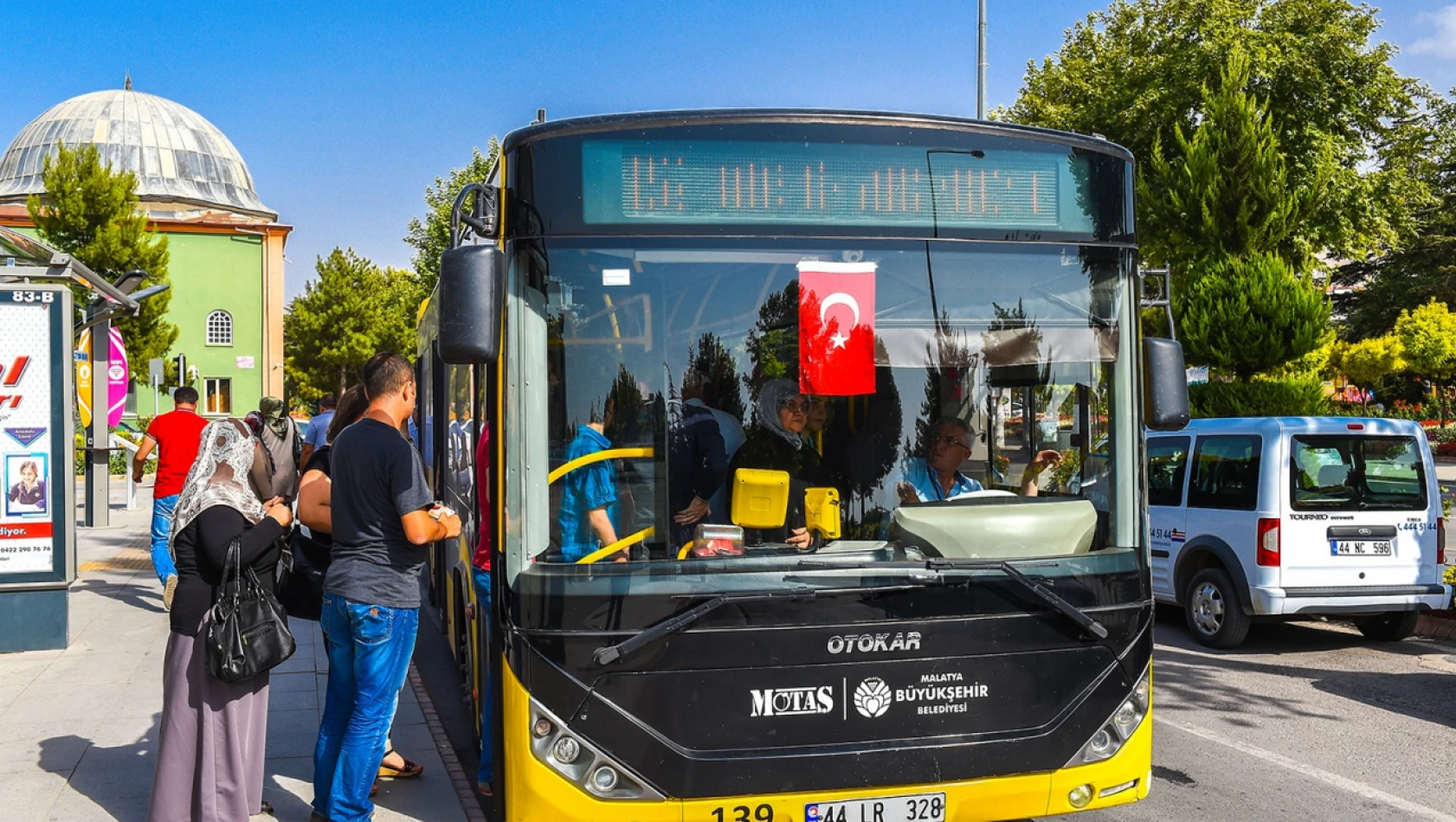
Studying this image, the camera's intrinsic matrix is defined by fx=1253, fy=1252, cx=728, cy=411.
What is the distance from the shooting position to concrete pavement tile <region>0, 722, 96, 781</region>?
6.14m

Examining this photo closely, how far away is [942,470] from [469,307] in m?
1.73

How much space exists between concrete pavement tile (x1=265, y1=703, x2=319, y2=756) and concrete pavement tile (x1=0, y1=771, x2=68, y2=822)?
983 millimetres

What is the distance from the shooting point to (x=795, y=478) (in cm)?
432

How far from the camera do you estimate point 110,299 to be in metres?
13.6

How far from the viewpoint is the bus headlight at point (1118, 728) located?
4324mm

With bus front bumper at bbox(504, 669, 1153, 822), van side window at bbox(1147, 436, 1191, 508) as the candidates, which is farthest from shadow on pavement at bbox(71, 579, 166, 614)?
van side window at bbox(1147, 436, 1191, 508)

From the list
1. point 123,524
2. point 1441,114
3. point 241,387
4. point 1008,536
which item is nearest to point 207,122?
point 241,387

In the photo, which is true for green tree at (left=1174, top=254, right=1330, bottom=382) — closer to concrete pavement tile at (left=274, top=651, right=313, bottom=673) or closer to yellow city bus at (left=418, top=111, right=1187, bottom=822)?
concrete pavement tile at (left=274, top=651, right=313, bottom=673)

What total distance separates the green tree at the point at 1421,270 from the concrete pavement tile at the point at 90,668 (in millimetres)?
46706

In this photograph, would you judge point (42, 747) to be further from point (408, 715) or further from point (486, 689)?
point (486, 689)

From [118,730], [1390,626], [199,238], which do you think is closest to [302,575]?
[118,730]

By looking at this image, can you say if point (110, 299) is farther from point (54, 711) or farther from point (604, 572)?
point (604, 572)

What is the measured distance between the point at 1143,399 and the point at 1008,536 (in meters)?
0.84

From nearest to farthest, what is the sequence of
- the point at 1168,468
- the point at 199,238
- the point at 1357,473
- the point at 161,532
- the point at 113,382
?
the point at 1357,473, the point at 1168,468, the point at 161,532, the point at 113,382, the point at 199,238
